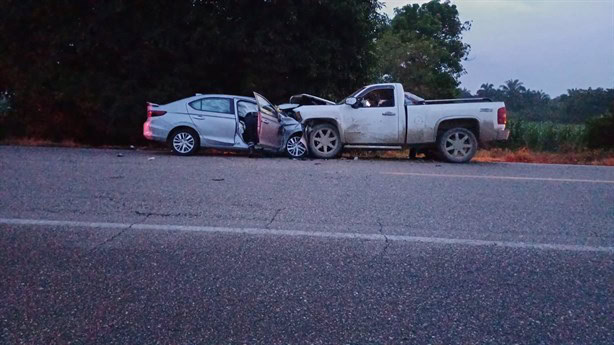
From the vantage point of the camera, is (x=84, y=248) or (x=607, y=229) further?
(x=607, y=229)

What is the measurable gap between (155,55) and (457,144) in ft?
30.1

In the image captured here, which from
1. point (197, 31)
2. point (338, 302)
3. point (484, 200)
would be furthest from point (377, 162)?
point (338, 302)

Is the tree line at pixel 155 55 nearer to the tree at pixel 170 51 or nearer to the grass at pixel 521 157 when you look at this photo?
the tree at pixel 170 51

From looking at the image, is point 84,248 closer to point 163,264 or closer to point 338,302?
point 163,264

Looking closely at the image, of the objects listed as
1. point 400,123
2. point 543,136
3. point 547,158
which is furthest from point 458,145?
point 543,136

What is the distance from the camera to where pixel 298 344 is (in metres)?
3.62

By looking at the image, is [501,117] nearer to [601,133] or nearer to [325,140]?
[325,140]

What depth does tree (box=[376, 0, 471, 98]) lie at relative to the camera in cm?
3388

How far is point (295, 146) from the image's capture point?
1409 centimetres

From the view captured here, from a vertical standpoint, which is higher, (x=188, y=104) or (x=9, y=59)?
(x=9, y=59)

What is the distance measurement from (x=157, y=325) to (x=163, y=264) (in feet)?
3.95

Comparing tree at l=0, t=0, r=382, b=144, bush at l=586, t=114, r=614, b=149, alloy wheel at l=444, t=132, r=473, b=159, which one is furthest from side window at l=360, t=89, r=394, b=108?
bush at l=586, t=114, r=614, b=149

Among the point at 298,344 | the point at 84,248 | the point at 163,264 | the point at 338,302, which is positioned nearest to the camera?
the point at 298,344

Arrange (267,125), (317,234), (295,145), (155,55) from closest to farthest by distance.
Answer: (317,234) < (267,125) < (295,145) < (155,55)
